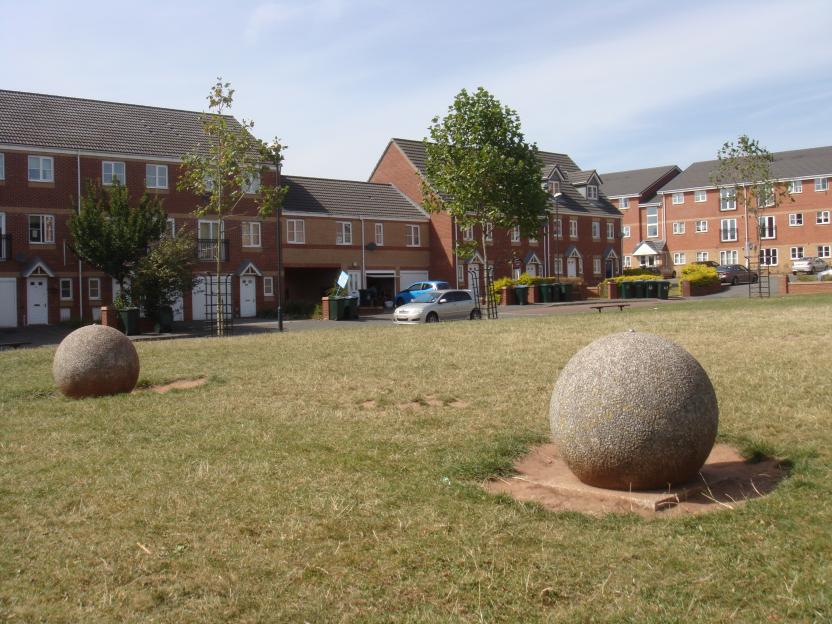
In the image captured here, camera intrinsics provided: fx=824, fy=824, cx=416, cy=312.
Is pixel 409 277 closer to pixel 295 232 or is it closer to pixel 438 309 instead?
pixel 295 232

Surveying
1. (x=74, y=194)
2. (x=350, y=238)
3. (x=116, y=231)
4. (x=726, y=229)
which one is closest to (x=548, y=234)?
(x=350, y=238)

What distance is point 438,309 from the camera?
32469 mm

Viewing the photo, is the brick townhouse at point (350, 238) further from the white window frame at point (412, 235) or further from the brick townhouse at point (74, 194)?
the brick townhouse at point (74, 194)

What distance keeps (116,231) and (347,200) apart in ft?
66.1

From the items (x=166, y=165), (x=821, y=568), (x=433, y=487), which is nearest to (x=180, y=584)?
(x=433, y=487)

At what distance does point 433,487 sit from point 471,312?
26417 mm

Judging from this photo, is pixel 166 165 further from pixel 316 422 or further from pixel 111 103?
pixel 316 422

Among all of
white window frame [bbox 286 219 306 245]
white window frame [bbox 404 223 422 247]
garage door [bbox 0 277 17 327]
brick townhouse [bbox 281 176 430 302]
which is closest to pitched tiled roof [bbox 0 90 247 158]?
garage door [bbox 0 277 17 327]

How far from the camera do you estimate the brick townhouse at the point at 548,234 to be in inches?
2207

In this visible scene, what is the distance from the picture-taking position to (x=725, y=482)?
7465 mm

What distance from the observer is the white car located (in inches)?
1262

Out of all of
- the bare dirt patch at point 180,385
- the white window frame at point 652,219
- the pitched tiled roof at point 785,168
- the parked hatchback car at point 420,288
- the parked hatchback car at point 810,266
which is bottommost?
the bare dirt patch at point 180,385

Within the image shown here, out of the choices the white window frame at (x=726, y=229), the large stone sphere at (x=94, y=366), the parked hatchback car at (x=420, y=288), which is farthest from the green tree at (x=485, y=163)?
the white window frame at (x=726, y=229)

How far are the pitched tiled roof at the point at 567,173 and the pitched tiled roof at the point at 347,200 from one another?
311cm
